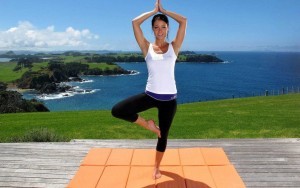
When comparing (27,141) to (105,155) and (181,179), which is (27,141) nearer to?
(105,155)

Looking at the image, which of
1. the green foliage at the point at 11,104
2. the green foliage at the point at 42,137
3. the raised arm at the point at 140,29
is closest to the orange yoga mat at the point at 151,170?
the green foliage at the point at 42,137

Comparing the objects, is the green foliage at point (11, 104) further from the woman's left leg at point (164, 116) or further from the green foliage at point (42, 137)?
the woman's left leg at point (164, 116)

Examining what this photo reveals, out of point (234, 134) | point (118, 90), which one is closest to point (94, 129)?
point (234, 134)

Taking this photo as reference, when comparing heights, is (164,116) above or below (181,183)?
above

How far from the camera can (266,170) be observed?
16.5 feet

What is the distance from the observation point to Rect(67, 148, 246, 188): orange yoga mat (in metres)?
4.57

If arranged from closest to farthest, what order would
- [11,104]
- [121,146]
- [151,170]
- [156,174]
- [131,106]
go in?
[131,106], [156,174], [151,170], [121,146], [11,104]

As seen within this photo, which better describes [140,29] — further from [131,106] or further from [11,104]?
[11,104]

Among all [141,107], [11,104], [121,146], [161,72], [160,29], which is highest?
[160,29]

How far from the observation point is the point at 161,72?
421 centimetres

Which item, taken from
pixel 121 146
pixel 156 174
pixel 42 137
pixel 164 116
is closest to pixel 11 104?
pixel 42 137

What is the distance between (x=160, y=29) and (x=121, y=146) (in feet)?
9.37

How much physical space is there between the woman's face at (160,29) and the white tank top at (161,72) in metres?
0.21

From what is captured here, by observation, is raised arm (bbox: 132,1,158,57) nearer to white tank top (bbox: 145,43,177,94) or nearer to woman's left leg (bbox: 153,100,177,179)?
white tank top (bbox: 145,43,177,94)
